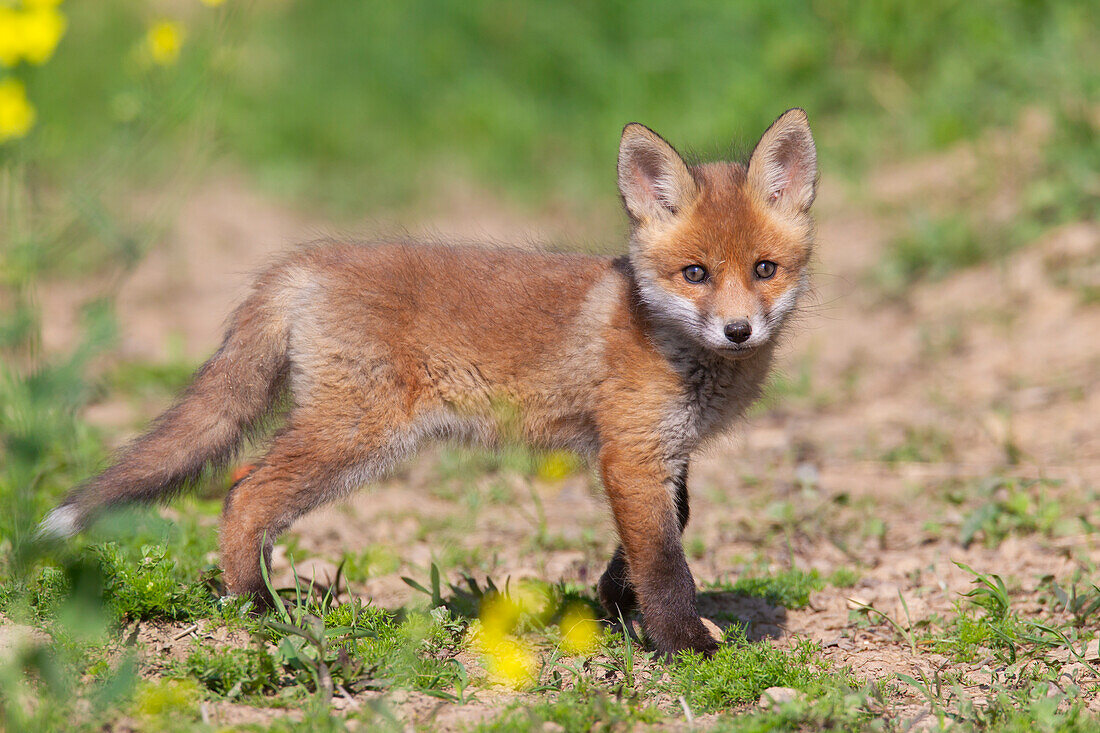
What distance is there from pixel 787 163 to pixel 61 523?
2.88 meters

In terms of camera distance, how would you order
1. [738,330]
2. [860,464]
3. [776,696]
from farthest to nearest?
[860,464] → [738,330] → [776,696]

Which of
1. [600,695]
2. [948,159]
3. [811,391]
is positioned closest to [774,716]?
[600,695]

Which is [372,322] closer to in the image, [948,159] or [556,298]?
[556,298]

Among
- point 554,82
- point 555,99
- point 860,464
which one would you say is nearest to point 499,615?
point 860,464

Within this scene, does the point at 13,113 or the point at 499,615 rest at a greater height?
the point at 13,113

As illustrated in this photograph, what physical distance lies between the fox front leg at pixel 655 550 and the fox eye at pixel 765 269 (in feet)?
2.53

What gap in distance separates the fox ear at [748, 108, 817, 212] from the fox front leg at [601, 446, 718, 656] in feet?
3.67

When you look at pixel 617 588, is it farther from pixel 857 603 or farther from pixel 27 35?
pixel 27 35

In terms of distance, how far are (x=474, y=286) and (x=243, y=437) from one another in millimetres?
1045

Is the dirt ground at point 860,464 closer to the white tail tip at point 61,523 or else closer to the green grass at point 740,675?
the green grass at point 740,675

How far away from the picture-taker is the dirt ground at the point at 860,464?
4258mm

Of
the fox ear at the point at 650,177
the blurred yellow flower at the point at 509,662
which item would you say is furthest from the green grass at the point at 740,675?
the fox ear at the point at 650,177

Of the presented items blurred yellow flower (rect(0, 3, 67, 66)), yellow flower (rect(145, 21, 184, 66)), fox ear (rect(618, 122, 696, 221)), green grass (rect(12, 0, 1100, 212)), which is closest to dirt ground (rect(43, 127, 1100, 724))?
fox ear (rect(618, 122, 696, 221))

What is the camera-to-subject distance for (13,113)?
2520mm
